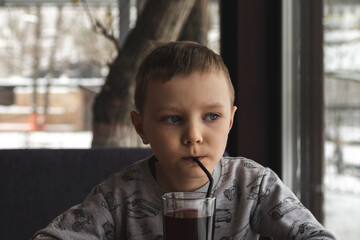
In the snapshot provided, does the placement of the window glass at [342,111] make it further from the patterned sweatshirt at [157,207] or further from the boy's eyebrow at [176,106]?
the boy's eyebrow at [176,106]

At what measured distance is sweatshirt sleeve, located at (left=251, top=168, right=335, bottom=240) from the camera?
94cm

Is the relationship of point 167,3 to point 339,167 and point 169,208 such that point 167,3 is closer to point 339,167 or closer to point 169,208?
point 339,167

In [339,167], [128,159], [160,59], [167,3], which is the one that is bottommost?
[339,167]

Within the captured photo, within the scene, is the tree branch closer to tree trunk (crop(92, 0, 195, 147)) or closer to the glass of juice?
tree trunk (crop(92, 0, 195, 147))

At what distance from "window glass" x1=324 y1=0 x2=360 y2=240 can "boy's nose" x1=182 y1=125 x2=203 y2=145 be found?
3.38 ft

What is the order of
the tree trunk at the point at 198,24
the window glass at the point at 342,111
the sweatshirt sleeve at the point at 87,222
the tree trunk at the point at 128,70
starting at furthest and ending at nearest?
the tree trunk at the point at 198,24, the tree trunk at the point at 128,70, the window glass at the point at 342,111, the sweatshirt sleeve at the point at 87,222

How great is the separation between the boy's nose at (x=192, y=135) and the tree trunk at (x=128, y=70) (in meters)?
1.40

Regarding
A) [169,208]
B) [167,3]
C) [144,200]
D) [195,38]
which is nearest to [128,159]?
[144,200]

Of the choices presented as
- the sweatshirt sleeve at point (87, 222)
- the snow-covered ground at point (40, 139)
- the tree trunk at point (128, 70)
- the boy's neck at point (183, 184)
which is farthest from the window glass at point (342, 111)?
the snow-covered ground at point (40, 139)

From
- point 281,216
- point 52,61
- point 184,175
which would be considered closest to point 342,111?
point 281,216

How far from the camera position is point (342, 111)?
6.02 feet

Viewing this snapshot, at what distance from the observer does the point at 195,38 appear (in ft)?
8.41

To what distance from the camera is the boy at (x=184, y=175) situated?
923 millimetres

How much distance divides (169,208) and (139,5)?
2154mm
